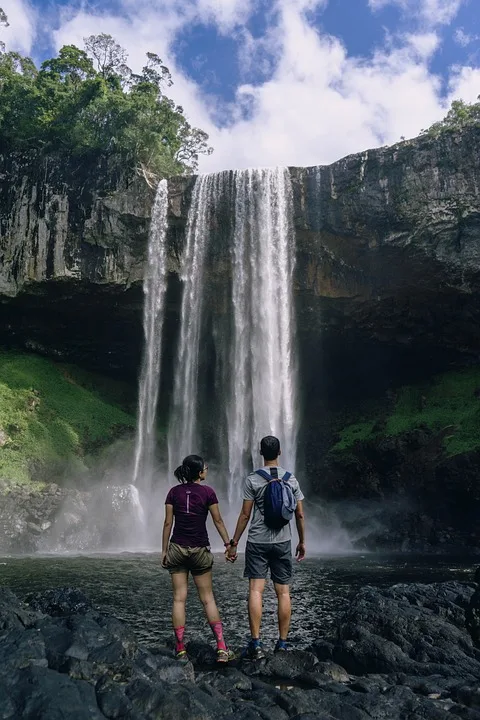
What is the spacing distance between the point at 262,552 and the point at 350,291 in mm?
20123

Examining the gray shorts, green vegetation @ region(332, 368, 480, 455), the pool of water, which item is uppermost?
green vegetation @ region(332, 368, 480, 455)

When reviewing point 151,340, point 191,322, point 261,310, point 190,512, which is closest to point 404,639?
point 190,512

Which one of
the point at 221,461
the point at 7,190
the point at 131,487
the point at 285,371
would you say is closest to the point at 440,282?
the point at 285,371

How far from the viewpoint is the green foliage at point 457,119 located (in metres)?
22.6

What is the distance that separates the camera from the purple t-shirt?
5.26 meters

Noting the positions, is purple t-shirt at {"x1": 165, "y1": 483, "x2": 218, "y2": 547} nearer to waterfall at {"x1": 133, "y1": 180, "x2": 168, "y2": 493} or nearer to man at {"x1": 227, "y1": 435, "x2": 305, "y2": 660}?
man at {"x1": 227, "y1": 435, "x2": 305, "y2": 660}

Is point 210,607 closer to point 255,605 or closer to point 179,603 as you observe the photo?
point 179,603

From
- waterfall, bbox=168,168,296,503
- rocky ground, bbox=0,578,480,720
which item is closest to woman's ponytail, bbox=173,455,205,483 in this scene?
rocky ground, bbox=0,578,480,720

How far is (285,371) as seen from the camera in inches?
972

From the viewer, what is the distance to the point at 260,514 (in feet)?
17.3

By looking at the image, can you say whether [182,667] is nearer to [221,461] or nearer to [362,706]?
[362,706]

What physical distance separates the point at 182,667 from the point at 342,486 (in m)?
20.5

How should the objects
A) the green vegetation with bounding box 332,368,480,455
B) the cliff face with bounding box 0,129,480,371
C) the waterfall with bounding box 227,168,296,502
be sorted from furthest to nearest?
the waterfall with bounding box 227,168,296,502
the green vegetation with bounding box 332,368,480,455
the cliff face with bounding box 0,129,480,371

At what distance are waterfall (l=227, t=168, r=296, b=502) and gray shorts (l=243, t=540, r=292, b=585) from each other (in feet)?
60.0
